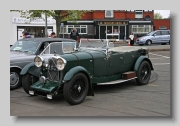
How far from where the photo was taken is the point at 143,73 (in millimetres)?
7895

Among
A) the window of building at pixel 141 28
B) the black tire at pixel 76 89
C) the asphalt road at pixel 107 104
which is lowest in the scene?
the asphalt road at pixel 107 104

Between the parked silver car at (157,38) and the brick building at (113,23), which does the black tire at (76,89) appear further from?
the brick building at (113,23)

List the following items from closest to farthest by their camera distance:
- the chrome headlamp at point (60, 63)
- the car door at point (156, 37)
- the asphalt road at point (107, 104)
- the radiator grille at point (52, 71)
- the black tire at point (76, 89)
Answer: the asphalt road at point (107, 104) → the black tire at point (76, 89) → the chrome headlamp at point (60, 63) → the radiator grille at point (52, 71) → the car door at point (156, 37)

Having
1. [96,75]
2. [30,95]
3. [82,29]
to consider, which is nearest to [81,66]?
[96,75]

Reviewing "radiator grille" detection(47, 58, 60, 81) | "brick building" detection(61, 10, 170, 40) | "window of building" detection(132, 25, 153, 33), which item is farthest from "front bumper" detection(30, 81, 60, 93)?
"window of building" detection(132, 25, 153, 33)

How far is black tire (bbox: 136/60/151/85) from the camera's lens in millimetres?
7663

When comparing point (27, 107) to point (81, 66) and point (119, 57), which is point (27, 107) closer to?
point (81, 66)

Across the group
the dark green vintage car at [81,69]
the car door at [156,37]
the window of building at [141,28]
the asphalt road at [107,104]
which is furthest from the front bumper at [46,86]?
the window of building at [141,28]

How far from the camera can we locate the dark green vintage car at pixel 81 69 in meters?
5.70

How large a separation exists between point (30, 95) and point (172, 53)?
375 centimetres

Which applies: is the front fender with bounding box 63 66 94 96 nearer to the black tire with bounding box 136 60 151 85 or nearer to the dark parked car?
the dark parked car

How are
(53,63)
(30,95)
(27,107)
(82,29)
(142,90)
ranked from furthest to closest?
(82,29)
(142,90)
(30,95)
(53,63)
(27,107)

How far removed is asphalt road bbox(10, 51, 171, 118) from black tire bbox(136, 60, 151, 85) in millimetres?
338

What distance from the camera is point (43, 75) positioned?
247 inches
